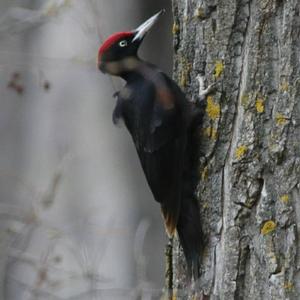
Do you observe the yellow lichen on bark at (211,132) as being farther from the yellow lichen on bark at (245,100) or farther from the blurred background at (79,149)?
the blurred background at (79,149)

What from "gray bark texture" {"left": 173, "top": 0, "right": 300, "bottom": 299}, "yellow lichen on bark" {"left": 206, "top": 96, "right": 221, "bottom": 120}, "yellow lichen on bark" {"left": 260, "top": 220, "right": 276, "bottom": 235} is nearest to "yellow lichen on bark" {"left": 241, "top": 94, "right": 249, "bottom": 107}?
"gray bark texture" {"left": 173, "top": 0, "right": 300, "bottom": 299}

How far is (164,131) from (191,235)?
55cm

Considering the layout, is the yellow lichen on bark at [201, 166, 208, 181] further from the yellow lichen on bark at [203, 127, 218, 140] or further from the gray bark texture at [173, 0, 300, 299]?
the yellow lichen on bark at [203, 127, 218, 140]

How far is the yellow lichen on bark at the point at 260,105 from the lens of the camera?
4.24 m

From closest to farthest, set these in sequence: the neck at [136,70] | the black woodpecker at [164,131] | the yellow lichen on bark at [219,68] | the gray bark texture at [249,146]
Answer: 1. the gray bark texture at [249,146]
2. the yellow lichen on bark at [219,68]
3. the black woodpecker at [164,131]
4. the neck at [136,70]

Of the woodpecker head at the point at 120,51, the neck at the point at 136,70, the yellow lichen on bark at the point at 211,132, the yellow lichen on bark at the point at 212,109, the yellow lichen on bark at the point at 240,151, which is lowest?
the yellow lichen on bark at the point at 240,151

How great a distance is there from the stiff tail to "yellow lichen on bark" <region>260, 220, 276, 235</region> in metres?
0.36

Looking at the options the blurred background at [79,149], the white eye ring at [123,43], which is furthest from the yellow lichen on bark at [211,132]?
the blurred background at [79,149]

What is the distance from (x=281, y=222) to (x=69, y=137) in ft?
16.2

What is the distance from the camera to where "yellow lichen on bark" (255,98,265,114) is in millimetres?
4238

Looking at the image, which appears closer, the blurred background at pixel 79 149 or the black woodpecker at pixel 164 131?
the black woodpecker at pixel 164 131

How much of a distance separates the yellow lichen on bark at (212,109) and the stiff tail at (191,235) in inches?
16.2

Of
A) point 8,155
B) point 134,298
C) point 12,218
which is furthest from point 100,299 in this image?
point 8,155

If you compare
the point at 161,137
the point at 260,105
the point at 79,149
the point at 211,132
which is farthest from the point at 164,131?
the point at 79,149
